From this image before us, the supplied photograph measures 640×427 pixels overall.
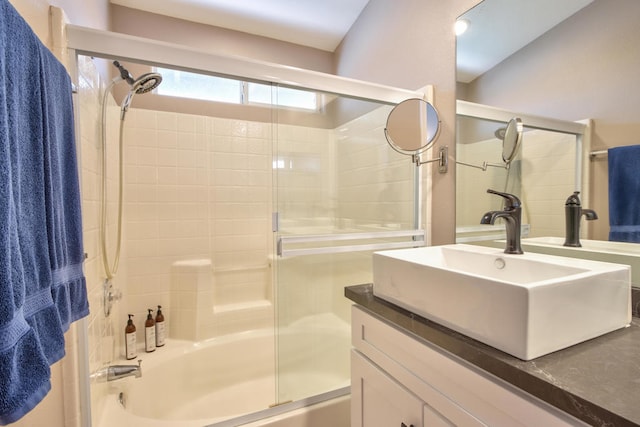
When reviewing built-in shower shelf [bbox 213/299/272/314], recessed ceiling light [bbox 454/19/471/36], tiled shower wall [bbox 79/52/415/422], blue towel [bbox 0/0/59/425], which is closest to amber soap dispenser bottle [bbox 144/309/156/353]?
tiled shower wall [bbox 79/52/415/422]

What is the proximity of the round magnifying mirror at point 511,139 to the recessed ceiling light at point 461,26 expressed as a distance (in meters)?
0.53

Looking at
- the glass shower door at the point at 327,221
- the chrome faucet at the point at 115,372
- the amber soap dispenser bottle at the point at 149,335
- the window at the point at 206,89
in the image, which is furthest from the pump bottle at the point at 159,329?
the window at the point at 206,89

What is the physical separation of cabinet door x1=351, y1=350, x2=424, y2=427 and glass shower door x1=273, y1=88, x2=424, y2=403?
53 cm

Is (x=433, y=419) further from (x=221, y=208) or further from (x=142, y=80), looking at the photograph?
(x=221, y=208)

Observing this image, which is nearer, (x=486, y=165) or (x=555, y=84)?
(x=555, y=84)

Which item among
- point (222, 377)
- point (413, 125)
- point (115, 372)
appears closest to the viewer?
point (115, 372)

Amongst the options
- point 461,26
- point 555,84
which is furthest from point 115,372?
point 461,26

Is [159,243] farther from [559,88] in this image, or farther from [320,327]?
[559,88]

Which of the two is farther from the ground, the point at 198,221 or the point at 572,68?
the point at 572,68

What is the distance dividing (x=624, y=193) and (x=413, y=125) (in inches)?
32.1

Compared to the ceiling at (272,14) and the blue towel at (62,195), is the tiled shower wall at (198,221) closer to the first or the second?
the ceiling at (272,14)

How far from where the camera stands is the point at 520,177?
112 cm

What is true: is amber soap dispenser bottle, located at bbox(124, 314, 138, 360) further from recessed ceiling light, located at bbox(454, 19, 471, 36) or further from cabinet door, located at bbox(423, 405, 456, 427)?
recessed ceiling light, located at bbox(454, 19, 471, 36)

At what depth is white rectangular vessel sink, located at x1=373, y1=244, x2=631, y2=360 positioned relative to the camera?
22.0 inches
